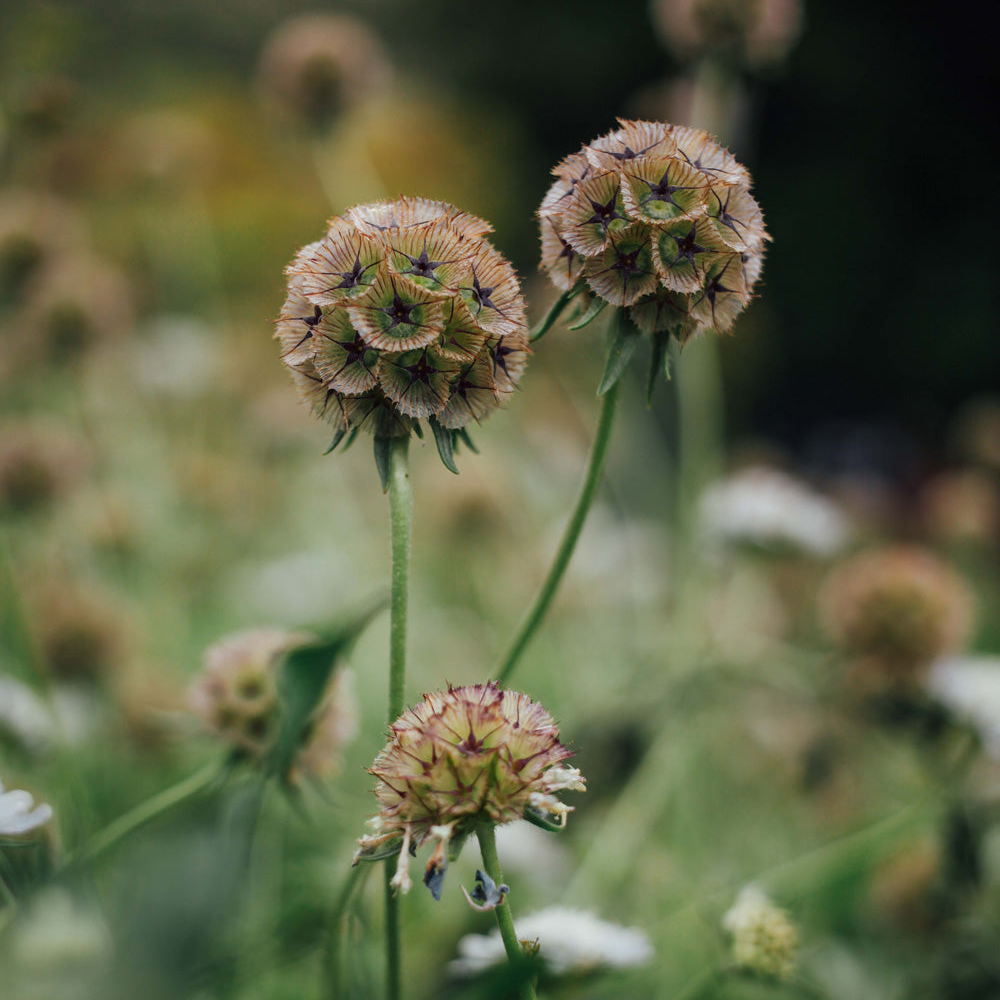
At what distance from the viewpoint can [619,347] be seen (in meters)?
0.52

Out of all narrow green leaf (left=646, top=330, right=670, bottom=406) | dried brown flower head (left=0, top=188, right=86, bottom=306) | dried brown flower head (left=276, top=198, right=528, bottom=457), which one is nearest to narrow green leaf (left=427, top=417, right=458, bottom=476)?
dried brown flower head (left=276, top=198, right=528, bottom=457)

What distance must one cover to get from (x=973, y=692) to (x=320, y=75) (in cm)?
133

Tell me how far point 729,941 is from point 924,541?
285cm

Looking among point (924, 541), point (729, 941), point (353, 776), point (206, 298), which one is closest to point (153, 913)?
point (729, 941)

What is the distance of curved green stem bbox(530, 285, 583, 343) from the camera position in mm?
524

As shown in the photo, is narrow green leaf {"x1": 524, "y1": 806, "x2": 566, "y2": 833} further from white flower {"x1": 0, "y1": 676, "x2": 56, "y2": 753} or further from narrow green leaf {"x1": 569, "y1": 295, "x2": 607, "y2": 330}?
white flower {"x1": 0, "y1": 676, "x2": 56, "y2": 753}

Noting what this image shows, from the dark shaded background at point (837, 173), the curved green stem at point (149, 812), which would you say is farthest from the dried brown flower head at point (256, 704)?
the dark shaded background at point (837, 173)

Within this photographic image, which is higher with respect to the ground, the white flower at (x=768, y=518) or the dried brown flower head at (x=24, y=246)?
the dried brown flower head at (x=24, y=246)

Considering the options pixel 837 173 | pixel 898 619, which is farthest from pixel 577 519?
pixel 837 173

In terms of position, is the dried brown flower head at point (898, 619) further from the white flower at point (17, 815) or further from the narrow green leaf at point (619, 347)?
the white flower at point (17, 815)

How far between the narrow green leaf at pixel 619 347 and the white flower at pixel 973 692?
740 millimetres

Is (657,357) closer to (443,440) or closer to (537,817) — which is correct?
(443,440)

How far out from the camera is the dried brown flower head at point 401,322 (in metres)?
0.49

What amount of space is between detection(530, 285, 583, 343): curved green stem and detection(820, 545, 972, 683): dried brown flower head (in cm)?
87
